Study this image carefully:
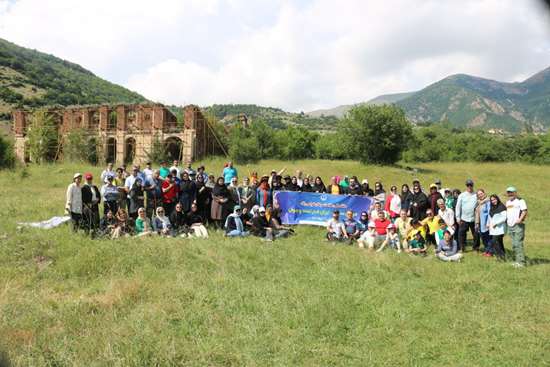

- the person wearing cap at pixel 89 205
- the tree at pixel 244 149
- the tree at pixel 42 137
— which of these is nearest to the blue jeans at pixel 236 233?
the person wearing cap at pixel 89 205

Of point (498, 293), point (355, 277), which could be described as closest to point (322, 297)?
point (355, 277)

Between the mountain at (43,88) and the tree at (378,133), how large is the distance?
72.9 m

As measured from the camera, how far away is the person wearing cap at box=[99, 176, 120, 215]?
10.7m

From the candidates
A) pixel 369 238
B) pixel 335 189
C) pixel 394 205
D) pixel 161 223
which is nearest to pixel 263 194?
pixel 335 189

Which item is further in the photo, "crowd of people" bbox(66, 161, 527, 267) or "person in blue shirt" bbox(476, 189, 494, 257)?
"person in blue shirt" bbox(476, 189, 494, 257)

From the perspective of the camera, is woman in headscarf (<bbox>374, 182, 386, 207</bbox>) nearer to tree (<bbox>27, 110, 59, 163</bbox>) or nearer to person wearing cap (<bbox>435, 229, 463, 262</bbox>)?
person wearing cap (<bbox>435, 229, 463, 262</bbox>)

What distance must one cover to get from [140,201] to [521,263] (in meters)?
9.87

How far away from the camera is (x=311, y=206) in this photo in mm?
13023

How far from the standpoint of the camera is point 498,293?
6.88 meters

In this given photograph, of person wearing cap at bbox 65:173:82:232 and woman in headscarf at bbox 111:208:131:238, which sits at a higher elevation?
person wearing cap at bbox 65:173:82:232

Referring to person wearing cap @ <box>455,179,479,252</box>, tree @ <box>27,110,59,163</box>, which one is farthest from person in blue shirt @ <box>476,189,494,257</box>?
tree @ <box>27,110,59,163</box>

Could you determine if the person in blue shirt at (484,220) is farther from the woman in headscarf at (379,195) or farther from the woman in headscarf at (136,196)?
the woman in headscarf at (136,196)

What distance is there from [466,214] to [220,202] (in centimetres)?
697

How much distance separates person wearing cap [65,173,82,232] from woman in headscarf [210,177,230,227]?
142 inches
